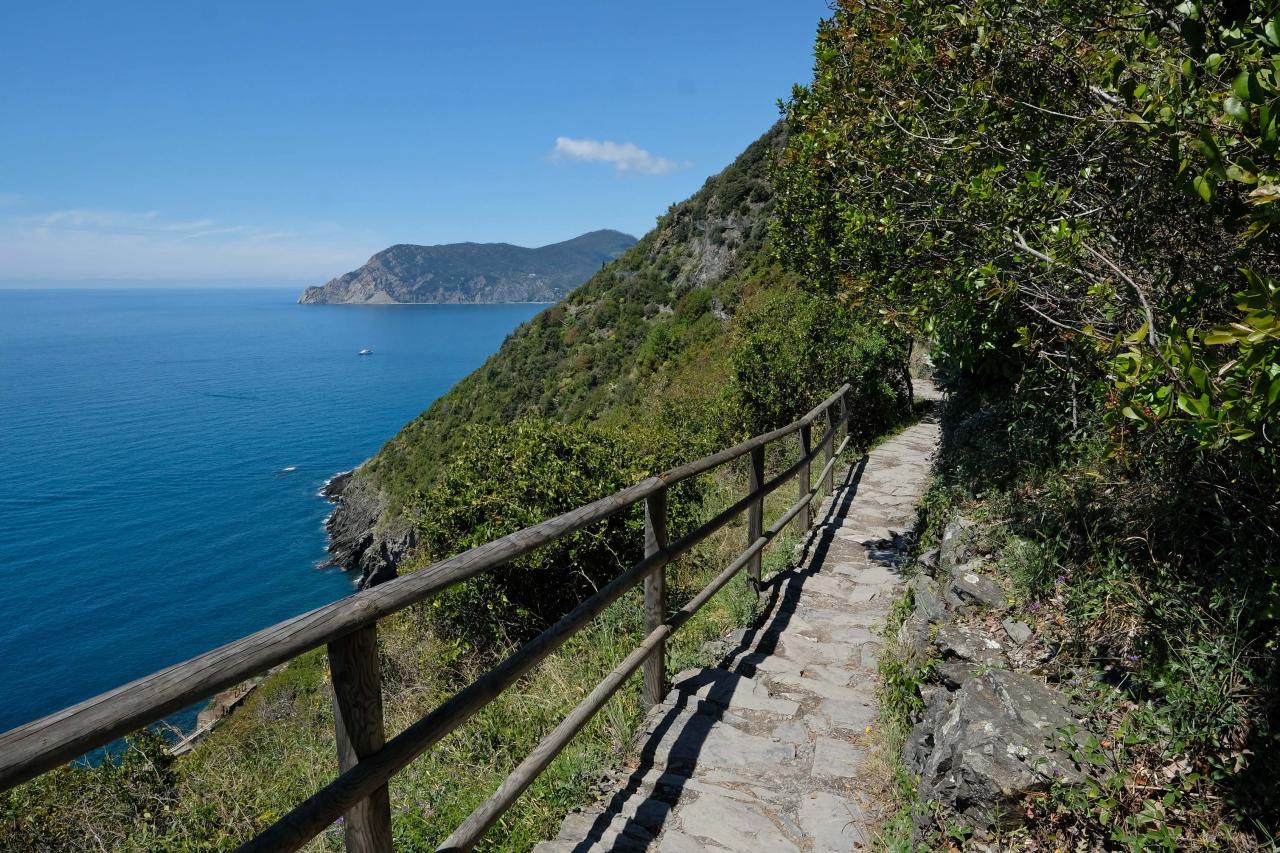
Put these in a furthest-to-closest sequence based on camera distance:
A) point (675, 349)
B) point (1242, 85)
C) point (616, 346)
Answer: point (616, 346), point (675, 349), point (1242, 85)

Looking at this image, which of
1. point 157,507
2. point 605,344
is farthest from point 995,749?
point 157,507

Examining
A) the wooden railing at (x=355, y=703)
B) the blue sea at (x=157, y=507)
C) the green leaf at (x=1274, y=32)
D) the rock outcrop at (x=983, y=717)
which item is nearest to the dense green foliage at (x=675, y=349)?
the rock outcrop at (x=983, y=717)

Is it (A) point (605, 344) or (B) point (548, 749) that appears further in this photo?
(A) point (605, 344)

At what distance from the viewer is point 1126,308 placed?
365 centimetres

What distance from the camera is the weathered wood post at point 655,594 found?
357cm

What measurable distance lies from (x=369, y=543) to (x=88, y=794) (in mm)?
38664

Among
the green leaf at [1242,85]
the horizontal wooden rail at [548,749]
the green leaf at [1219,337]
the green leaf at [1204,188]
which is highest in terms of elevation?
the green leaf at [1242,85]

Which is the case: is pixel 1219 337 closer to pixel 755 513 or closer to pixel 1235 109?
pixel 1235 109

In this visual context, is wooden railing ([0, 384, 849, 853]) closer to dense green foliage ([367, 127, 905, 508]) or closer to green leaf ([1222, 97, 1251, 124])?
green leaf ([1222, 97, 1251, 124])

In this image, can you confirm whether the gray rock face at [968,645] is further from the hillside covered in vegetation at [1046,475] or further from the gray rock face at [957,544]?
the gray rock face at [957,544]

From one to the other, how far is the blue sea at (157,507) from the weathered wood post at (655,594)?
23.2 meters

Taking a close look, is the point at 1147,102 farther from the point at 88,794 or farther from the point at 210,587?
the point at 210,587

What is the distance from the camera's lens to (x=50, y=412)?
8456 cm

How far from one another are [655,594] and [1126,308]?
9.36ft
